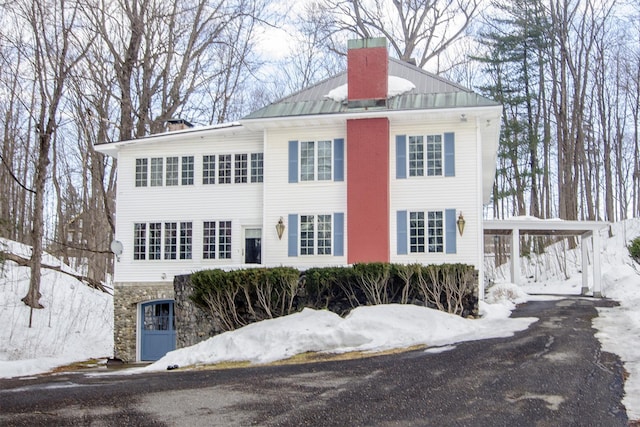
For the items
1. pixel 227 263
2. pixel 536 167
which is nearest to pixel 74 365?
pixel 227 263

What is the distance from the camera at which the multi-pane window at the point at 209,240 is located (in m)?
18.2

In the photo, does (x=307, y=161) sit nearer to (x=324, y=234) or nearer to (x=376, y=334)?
(x=324, y=234)

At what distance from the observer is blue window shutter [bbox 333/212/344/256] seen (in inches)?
674

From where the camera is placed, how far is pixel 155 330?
18.9 meters

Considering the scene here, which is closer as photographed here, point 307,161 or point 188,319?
point 188,319

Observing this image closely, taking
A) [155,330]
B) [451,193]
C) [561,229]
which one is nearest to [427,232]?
[451,193]

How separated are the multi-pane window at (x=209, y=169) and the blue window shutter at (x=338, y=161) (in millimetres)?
3611

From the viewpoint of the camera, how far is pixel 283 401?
23.9 ft

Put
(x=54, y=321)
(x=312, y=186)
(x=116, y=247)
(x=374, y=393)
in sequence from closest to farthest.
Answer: (x=374, y=393) → (x=312, y=186) → (x=116, y=247) → (x=54, y=321)

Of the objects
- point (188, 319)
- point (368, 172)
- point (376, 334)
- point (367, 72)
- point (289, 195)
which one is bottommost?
point (188, 319)

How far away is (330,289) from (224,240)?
4.84 meters

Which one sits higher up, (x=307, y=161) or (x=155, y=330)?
(x=307, y=161)

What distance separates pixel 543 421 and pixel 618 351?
408 centimetres

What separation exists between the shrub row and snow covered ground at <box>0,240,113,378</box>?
504 centimetres
